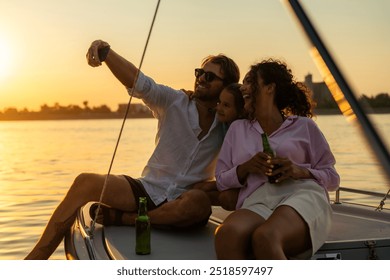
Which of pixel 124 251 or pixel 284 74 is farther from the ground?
pixel 284 74

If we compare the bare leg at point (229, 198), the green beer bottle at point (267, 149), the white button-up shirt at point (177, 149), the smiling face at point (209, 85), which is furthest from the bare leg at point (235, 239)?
the smiling face at point (209, 85)

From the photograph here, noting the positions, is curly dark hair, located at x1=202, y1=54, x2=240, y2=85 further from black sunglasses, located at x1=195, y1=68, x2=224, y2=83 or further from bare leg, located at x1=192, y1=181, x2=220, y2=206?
bare leg, located at x1=192, y1=181, x2=220, y2=206

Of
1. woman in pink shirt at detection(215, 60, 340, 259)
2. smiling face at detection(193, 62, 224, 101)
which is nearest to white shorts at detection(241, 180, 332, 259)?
woman in pink shirt at detection(215, 60, 340, 259)

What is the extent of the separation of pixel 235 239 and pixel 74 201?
2.85 ft

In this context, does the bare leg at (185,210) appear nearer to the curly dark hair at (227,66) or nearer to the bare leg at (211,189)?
the bare leg at (211,189)

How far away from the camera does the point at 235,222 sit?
Answer: 2125 mm

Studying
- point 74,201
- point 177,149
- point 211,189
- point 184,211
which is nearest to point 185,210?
point 184,211

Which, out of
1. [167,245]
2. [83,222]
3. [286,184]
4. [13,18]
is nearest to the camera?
[286,184]

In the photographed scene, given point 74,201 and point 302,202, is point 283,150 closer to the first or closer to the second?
point 302,202

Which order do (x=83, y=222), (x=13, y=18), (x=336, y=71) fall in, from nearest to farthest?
(x=336, y=71), (x=83, y=222), (x=13, y=18)

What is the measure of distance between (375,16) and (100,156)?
42.7 ft

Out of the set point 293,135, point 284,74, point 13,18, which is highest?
point 13,18
